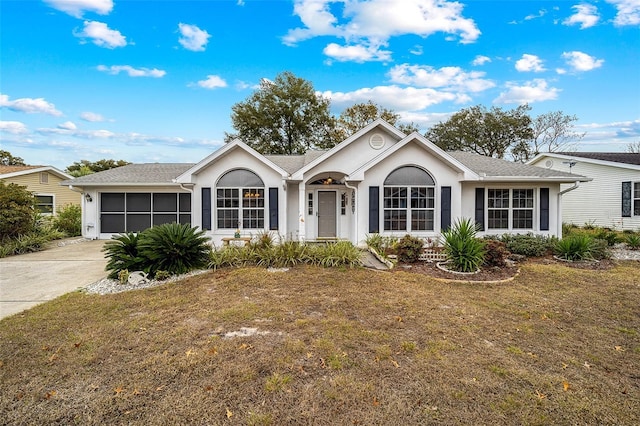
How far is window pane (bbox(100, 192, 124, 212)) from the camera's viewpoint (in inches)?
581

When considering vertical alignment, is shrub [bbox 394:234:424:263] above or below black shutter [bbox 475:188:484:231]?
below

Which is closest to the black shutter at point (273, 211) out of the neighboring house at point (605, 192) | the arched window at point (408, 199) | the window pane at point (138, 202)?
the arched window at point (408, 199)

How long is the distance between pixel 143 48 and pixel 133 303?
52.3 feet

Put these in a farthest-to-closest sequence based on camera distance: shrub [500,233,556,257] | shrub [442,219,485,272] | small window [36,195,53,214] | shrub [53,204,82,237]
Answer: small window [36,195,53,214]
shrub [53,204,82,237]
shrub [500,233,556,257]
shrub [442,219,485,272]

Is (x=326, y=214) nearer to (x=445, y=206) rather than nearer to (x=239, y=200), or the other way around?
(x=239, y=200)

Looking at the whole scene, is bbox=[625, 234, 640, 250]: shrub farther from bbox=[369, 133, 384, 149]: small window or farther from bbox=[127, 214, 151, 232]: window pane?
bbox=[127, 214, 151, 232]: window pane

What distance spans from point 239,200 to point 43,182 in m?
16.5

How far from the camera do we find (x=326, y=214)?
44.4 feet

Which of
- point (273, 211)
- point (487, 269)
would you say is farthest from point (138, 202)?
point (487, 269)

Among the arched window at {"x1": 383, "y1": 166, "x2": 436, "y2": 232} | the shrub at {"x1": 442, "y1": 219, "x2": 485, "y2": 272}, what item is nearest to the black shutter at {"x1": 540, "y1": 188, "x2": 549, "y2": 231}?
the arched window at {"x1": 383, "y1": 166, "x2": 436, "y2": 232}

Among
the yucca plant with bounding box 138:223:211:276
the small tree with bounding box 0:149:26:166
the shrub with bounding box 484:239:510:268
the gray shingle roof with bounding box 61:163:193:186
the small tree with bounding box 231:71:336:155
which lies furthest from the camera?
the small tree with bounding box 0:149:26:166

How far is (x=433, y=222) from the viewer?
38.2ft

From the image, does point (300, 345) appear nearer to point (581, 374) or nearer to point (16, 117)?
point (581, 374)

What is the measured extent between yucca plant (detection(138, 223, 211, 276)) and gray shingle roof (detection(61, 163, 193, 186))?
266 inches
